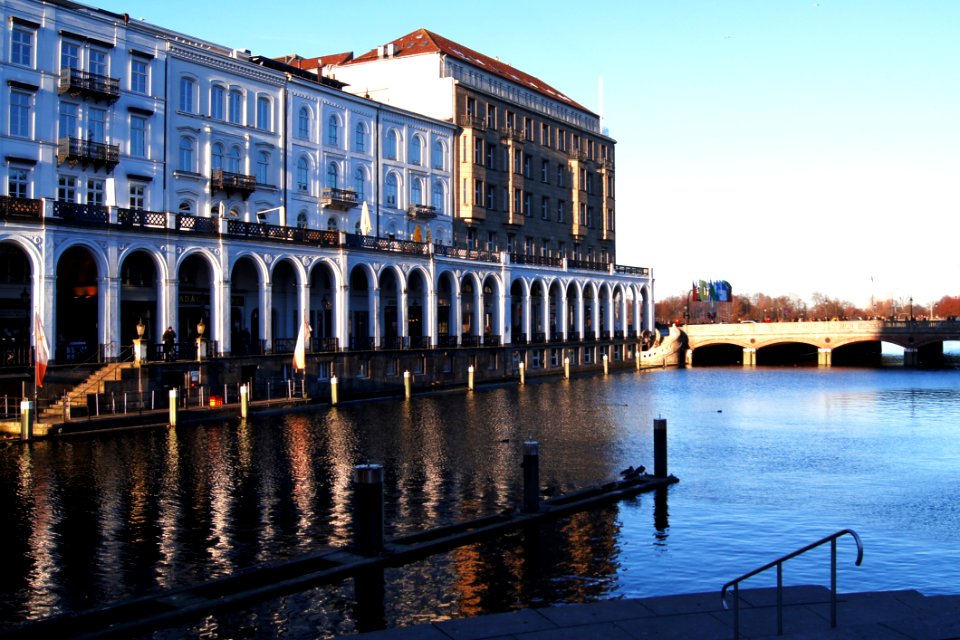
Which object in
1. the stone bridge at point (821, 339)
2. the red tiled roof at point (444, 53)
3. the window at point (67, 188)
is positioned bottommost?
the stone bridge at point (821, 339)

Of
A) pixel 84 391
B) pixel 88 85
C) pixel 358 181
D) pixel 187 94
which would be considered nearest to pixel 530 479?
pixel 84 391

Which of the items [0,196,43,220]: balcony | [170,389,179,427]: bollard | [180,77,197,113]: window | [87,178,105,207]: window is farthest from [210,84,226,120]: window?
[170,389,179,427]: bollard

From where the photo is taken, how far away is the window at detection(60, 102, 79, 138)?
53062 millimetres

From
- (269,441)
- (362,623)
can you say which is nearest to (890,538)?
(362,623)

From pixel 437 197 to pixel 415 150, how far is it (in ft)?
16.1

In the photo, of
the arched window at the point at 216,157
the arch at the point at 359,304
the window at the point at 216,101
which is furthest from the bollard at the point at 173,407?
the arch at the point at 359,304

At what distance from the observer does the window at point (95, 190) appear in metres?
54.4

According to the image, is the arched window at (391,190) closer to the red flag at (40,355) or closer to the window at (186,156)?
the window at (186,156)

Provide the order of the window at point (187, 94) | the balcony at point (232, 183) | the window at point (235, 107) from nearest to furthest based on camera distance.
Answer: the window at point (187, 94) < the balcony at point (232, 183) < the window at point (235, 107)

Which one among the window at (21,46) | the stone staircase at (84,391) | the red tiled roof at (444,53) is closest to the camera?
the stone staircase at (84,391)

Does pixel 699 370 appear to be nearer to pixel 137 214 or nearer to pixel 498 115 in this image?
pixel 498 115

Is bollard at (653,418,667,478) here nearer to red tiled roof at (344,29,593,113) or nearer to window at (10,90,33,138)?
window at (10,90,33,138)

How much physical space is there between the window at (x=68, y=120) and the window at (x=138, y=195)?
4.39m

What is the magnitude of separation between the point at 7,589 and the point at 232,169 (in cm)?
4822
